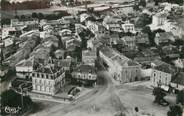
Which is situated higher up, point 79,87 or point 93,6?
point 93,6

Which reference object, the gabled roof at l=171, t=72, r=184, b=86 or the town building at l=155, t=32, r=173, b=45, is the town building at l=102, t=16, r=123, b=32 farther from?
the gabled roof at l=171, t=72, r=184, b=86

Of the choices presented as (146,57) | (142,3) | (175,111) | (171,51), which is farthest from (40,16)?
(175,111)

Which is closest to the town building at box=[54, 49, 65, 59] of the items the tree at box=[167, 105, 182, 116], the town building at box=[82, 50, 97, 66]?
the town building at box=[82, 50, 97, 66]

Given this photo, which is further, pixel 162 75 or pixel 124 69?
pixel 124 69

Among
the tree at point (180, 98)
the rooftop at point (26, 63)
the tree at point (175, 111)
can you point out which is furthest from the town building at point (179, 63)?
the rooftop at point (26, 63)

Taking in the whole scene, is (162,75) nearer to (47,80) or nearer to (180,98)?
(180,98)

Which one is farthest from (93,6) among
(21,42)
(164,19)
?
(21,42)

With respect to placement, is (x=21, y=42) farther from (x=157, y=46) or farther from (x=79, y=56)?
(x=157, y=46)
